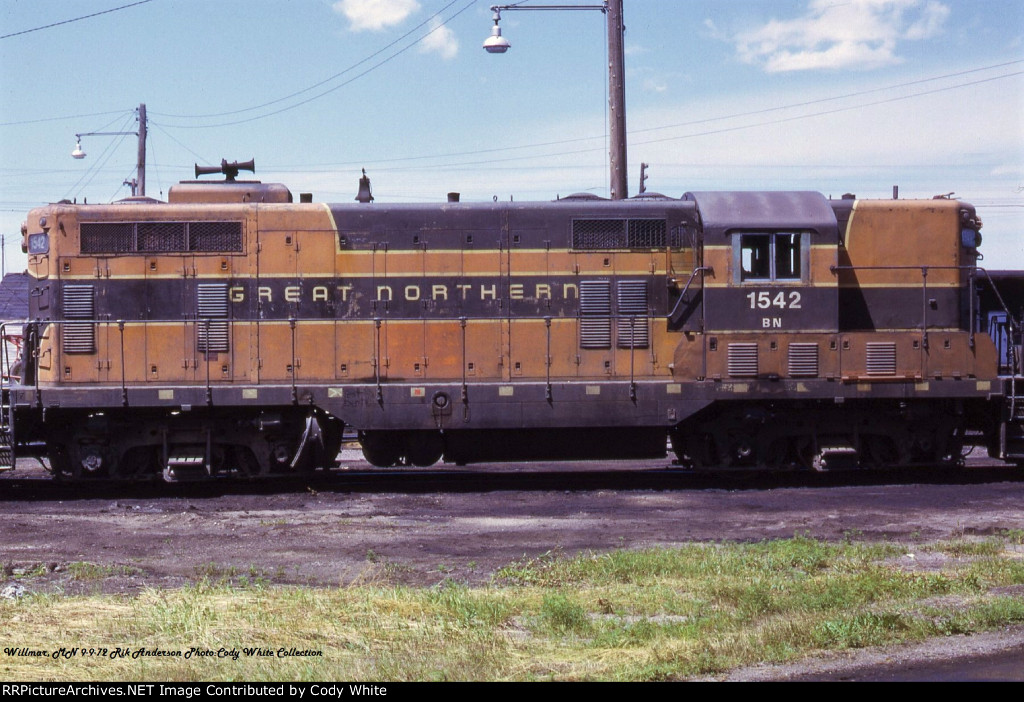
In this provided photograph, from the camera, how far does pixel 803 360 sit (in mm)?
13953

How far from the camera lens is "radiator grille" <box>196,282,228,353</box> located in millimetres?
13938

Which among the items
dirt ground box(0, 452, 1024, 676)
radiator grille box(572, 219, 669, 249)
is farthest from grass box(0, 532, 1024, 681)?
radiator grille box(572, 219, 669, 249)

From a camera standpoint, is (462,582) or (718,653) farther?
(462,582)

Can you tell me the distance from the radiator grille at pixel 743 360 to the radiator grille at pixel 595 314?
1.67 m

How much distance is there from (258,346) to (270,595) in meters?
6.67

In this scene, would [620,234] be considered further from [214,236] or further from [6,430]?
[6,430]

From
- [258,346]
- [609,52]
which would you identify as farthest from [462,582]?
[609,52]

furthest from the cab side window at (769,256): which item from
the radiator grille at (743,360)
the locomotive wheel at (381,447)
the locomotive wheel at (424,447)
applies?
the locomotive wheel at (381,447)

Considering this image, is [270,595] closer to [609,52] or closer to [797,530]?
[797,530]

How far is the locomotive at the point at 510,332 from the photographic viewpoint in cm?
1377

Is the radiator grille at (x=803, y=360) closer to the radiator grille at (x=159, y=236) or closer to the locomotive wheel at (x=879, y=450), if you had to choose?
the locomotive wheel at (x=879, y=450)

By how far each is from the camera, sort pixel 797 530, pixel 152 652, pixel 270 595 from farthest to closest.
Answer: pixel 797 530
pixel 270 595
pixel 152 652

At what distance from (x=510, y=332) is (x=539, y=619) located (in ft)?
24.2
